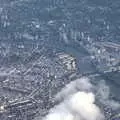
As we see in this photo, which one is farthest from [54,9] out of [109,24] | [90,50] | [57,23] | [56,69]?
[56,69]

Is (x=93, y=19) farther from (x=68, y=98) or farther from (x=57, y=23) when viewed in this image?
(x=68, y=98)

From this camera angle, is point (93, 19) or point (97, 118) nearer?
point (97, 118)

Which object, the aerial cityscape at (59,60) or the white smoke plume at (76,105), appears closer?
the white smoke plume at (76,105)

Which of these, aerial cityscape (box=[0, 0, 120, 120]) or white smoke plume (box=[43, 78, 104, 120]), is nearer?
white smoke plume (box=[43, 78, 104, 120])

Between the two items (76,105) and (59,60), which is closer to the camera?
(76,105)

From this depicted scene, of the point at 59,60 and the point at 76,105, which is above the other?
the point at 59,60
